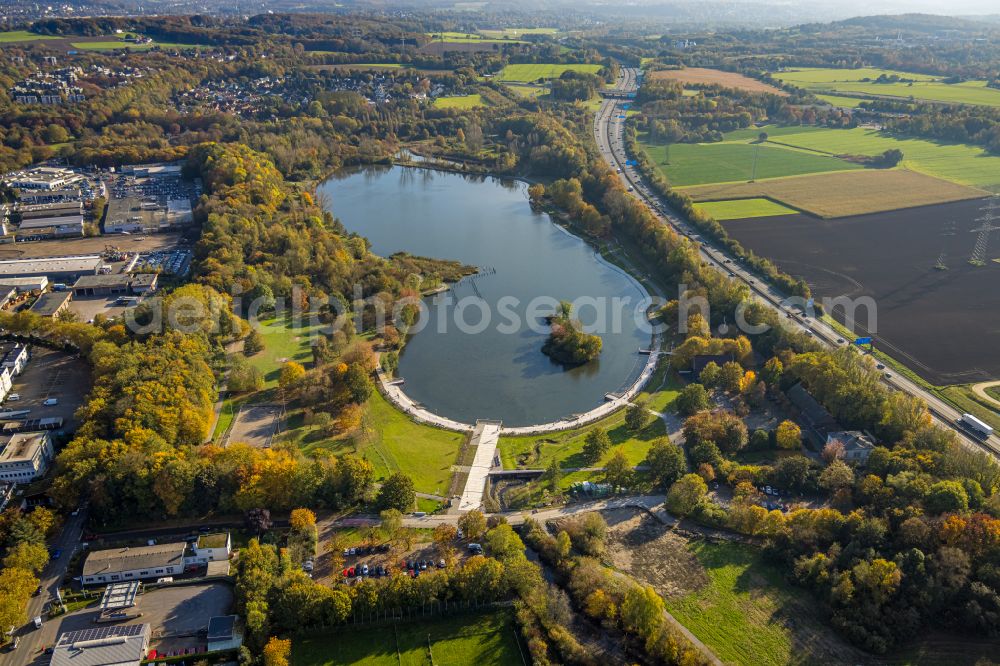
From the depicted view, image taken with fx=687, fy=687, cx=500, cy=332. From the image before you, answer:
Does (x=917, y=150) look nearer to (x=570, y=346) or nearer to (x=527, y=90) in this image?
(x=527, y=90)

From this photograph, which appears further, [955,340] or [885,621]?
[955,340]

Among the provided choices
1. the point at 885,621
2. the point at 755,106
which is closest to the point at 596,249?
the point at 885,621

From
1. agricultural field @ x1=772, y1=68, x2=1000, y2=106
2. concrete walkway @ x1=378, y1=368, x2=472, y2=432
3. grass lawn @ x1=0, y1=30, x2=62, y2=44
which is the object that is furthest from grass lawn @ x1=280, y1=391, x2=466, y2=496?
grass lawn @ x1=0, y1=30, x2=62, y2=44

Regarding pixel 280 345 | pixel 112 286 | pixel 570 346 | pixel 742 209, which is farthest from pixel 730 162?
pixel 112 286

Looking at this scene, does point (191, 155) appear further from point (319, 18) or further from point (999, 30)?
point (999, 30)

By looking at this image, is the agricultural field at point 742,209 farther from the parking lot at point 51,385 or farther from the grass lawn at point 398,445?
the parking lot at point 51,385

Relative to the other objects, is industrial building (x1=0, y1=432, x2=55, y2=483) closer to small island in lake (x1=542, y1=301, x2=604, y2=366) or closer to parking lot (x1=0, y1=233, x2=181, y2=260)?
small island in lake (x1=542, y1=301, x2=604, y2=366)
